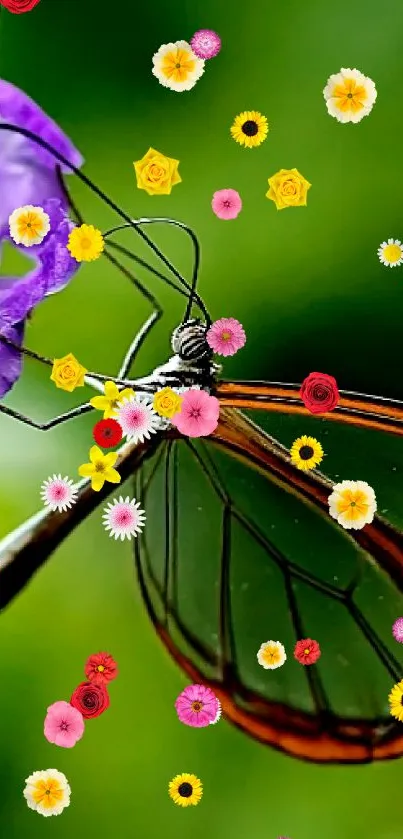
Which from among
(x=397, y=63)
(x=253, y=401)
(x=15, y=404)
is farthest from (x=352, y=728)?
(x=397, y=63)

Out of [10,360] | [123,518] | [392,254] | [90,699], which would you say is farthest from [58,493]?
[392,254]

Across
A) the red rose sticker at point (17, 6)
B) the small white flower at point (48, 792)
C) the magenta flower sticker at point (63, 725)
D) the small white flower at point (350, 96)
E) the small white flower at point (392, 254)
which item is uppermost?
the small white flower at point (350, 96)

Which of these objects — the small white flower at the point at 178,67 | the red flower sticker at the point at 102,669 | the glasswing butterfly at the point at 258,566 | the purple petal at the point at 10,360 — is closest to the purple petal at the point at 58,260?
the purple petal at the point at 10,360

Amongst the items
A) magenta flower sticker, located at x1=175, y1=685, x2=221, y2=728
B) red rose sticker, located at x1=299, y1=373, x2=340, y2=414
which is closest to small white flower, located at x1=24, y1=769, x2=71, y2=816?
magenta flower sticker, located at x1=175, y1=685, x2=221, y2=728

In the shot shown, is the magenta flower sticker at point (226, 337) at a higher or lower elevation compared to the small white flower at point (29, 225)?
higher

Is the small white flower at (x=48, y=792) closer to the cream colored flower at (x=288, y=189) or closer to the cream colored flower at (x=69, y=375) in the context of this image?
the cream colored flower at (x=69, y=375)

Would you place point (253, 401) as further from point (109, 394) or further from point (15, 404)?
point (15, 404)
